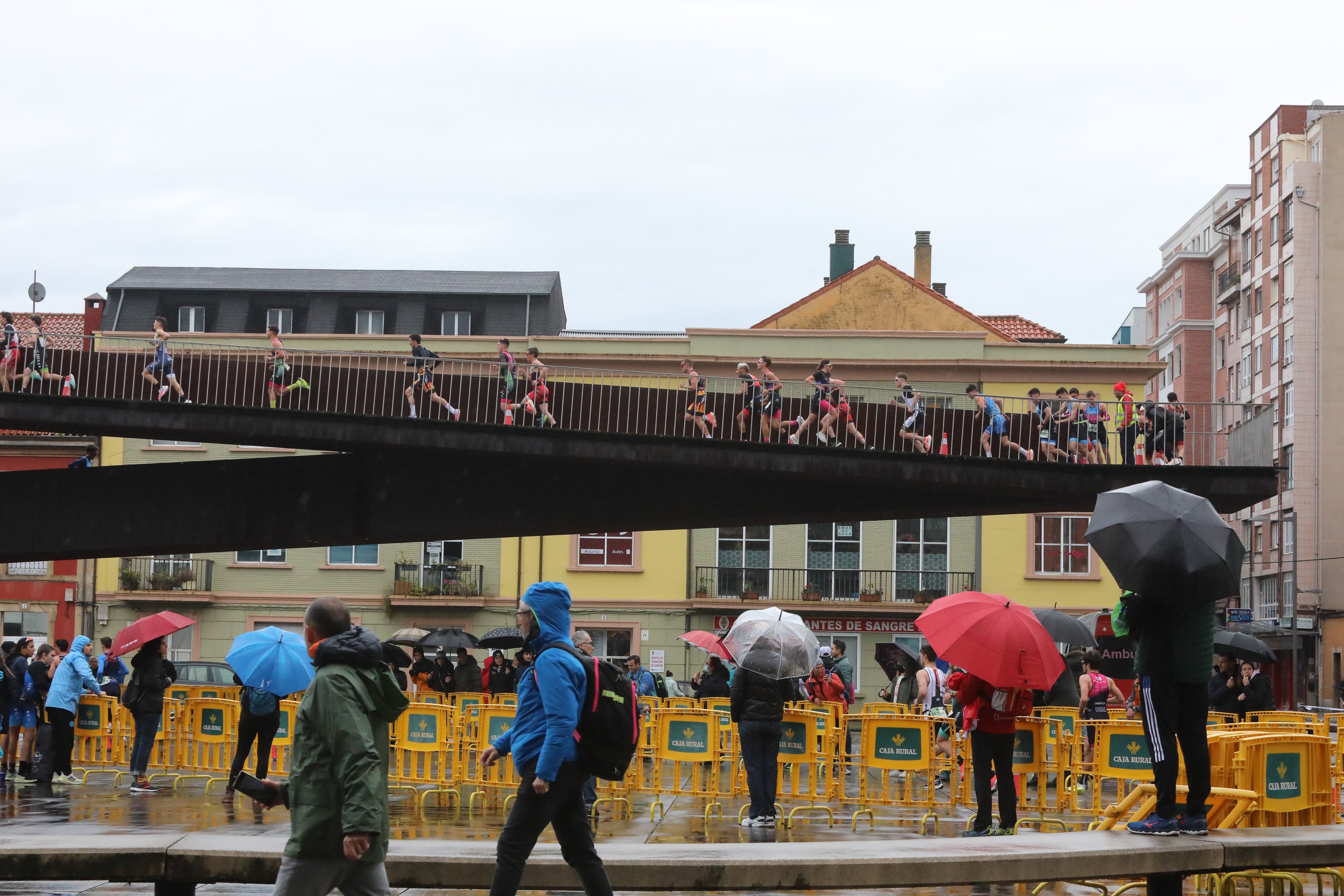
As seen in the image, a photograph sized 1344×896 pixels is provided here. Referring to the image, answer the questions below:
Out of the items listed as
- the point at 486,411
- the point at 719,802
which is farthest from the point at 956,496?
the point at 719,802

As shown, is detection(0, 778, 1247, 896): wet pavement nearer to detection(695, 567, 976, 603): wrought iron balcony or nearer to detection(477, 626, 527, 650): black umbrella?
detection(477, 626, 527, 650): black umbrella

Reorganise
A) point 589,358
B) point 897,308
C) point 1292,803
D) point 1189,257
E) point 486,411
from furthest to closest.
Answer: point 1189,257 < point 897,308 < point 589,358 < point 486,411 < point 1292,803

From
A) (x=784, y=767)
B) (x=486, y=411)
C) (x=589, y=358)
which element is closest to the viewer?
(x=784, y=767)

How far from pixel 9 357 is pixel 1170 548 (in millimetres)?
21113

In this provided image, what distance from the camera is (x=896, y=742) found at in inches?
588

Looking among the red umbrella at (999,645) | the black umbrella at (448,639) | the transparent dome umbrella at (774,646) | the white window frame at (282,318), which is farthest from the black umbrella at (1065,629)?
the white window frame at (282,318)

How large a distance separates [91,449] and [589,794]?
2354cm

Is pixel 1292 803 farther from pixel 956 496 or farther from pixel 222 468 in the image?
pixel 222 468

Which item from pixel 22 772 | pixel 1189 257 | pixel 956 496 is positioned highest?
pixel 1189 257

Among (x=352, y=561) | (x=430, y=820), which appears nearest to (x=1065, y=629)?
(x=430, y=820)

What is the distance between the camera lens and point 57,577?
1831 inches

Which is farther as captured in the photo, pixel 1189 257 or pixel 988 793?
pixel 1189 257

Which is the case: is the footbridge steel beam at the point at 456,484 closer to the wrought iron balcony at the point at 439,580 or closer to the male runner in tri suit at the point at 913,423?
the male runner in tri suit at the point at 913,423

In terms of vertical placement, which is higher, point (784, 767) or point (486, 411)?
point (486, 411)
